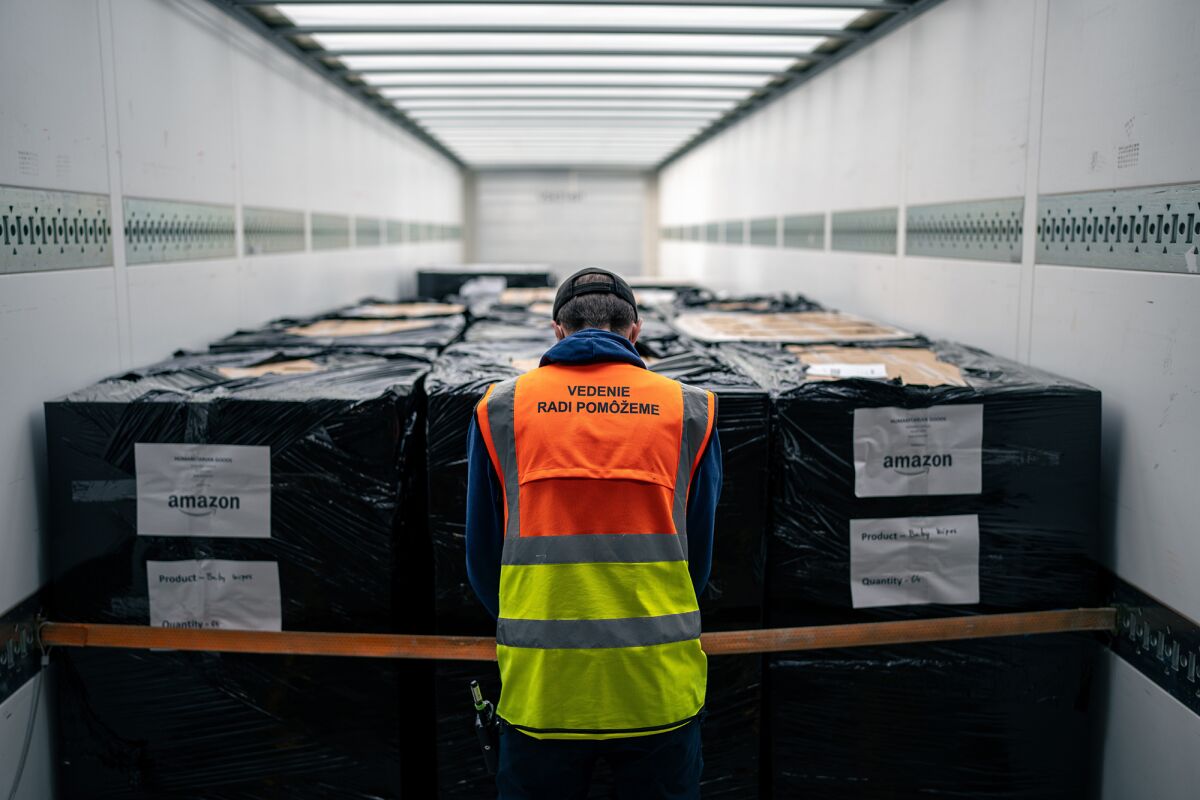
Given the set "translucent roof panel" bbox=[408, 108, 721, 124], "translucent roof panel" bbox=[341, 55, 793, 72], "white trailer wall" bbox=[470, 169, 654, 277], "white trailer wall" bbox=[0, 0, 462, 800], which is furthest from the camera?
"white trailer wall" bbox=[470, 169, 654, 277]

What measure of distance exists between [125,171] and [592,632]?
2.82 m

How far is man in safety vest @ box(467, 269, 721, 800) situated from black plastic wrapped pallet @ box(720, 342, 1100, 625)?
37.6 inches

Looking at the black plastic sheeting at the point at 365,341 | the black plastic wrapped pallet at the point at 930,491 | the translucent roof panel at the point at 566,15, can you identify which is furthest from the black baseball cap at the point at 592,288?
→ the translucent roof panel at the point at 566,15

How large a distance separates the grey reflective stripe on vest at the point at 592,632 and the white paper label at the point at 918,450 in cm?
119

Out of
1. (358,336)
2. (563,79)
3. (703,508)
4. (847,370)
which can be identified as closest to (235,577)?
(703,508)

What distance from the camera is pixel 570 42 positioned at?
561 cm

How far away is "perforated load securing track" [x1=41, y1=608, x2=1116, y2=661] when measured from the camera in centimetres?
275

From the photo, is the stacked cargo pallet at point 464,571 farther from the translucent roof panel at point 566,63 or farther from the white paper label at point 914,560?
the translucent roof panel at point 566,63

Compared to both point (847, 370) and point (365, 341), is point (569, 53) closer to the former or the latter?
point (365, 341)

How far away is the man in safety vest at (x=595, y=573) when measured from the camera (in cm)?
182

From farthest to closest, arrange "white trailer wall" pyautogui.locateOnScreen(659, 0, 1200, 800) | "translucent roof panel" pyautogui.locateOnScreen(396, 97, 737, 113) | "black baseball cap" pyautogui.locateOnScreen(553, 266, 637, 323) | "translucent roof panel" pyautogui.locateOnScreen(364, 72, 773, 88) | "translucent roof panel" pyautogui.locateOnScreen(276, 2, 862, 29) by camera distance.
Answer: "translucent roof panel" pyautogui.locateOnScreen(396, 97, 737, 113), "translucent roof panel" pyautogui.locateOnScreen(364, 72, 773, 88), "translucent roof panel" pyautogui.locateOnScreen(276, 2, 862, 29), "white trailer wall" pyautogui.locateOnScreen(659, 0, 1200, 800), "black baseball cap" pyautogui.locateOnScreen(553, 266, 637, 323)

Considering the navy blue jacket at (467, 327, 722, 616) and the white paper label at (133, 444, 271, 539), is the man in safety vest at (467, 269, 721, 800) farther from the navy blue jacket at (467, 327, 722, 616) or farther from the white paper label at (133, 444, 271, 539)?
the white paper label at (133, 444, 271, 539)

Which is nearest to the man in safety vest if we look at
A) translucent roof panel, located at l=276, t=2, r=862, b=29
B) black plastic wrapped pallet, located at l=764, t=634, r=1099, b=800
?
black plastic wrapped pallet, located at l=764, t=634, r=1099, b=800

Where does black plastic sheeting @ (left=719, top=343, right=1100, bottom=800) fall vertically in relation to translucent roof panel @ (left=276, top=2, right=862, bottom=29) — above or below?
below
